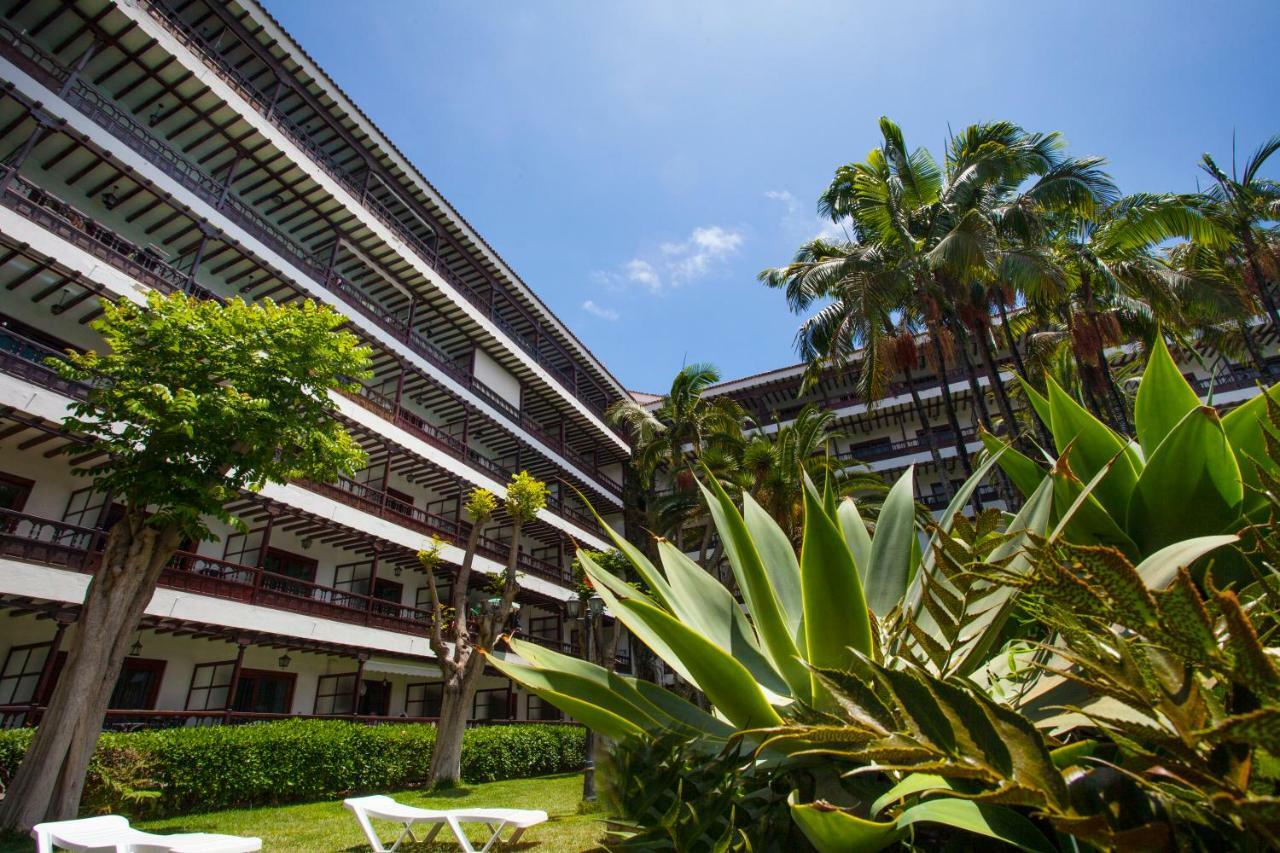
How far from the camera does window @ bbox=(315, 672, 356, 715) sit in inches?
747

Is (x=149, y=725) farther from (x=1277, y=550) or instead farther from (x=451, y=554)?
(x=1277, y=550)

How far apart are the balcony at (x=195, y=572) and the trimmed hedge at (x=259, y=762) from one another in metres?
3.06

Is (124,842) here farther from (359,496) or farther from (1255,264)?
(1255,264)

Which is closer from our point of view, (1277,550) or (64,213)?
(1277,550)

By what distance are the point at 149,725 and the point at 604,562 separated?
10055mm

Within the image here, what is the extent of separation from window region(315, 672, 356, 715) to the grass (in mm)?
6469

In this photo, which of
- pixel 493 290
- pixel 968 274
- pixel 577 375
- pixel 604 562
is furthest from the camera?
pixel 577 375

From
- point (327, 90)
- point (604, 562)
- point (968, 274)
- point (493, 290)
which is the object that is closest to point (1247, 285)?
point (968, 274)

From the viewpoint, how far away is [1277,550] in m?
0.83

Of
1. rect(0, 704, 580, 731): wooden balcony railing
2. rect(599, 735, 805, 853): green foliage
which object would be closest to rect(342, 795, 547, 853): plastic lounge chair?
rect(599, 735, 805, 853): green foliage

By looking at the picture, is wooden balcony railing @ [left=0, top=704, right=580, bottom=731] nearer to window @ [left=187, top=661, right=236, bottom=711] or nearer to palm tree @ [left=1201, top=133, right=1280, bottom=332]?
window @ [left=187, top=661, right=236, bottom=711]

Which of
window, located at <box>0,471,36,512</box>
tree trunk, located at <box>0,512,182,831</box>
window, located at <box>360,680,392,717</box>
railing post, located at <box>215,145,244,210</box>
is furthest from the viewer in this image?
window, located at <box>360,680,392,717</box>

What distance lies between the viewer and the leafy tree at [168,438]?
7.91 meters

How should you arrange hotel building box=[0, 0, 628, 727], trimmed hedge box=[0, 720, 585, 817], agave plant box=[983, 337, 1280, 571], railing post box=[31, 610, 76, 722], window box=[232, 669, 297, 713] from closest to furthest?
agave plant box=[983, 337, 1280, 571]
trimmed hedge box=[0, 720, 585, 817]
railing post box=[31, 610, 76, 722]
hotel building box=[0, 0, 628, 727]
window box=[232, 669, 297, 713]
